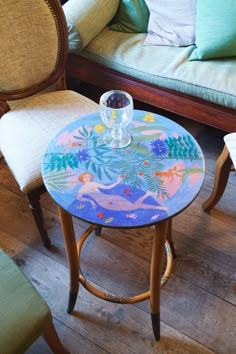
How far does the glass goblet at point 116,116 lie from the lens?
1.08 metres

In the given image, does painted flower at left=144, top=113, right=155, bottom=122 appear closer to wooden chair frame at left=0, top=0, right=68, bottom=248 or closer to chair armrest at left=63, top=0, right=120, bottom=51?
wooden chair frame at left=0, top=0, right=68, bottom=248

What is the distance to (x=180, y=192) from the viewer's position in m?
0.97

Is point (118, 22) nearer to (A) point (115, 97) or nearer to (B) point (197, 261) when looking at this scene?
(A) point (115, 97)

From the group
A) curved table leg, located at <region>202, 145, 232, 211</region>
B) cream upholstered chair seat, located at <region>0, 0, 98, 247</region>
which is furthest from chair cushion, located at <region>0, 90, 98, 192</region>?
curved table leg, located at <region>202, 145, 232, 211</region>

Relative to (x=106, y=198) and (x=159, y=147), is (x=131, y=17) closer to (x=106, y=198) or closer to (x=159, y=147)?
(x=159, y=147)

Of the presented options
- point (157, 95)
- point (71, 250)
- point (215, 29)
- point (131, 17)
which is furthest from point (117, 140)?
point (131, 17)

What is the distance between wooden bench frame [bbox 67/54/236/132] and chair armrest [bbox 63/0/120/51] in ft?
0.50

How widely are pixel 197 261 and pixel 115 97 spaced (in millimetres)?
710

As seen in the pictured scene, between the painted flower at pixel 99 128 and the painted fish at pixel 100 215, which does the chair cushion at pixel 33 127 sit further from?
the painted fish at pixel 100 215

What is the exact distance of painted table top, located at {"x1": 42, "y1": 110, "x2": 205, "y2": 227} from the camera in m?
0.94

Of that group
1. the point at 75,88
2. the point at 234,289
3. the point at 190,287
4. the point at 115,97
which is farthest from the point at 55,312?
the point at 75,88

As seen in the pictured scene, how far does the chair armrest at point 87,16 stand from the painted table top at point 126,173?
0.68 m

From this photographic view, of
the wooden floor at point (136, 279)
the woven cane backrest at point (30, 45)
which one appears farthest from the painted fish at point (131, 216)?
the woven cane backrest at point (30, 45)

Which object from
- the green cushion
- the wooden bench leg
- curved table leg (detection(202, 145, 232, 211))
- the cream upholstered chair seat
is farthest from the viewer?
curved table leg (detection(202, 145, 232, 211))
